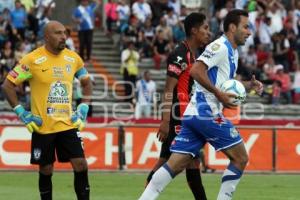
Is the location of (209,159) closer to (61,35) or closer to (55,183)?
(55,183)

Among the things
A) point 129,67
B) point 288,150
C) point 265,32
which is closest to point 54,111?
point 288,150

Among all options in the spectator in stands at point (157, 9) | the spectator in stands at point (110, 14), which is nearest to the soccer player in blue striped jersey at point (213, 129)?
the spectator in stands at point (157, 9)

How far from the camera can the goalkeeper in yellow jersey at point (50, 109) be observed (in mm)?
12875

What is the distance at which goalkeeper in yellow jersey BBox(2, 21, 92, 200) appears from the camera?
12.9m

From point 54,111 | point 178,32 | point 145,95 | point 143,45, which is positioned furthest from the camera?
point 178,32

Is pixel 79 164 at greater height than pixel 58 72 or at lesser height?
lesser

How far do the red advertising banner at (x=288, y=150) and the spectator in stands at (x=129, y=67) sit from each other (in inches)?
292

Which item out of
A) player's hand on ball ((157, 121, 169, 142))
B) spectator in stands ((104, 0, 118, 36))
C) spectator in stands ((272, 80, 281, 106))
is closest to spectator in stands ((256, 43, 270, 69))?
spectator in stands ((272, 80, 281, 106))

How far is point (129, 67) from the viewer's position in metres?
28.8

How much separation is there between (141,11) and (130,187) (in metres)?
14.2

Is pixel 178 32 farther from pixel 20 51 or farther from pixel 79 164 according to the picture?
pixel 79 164

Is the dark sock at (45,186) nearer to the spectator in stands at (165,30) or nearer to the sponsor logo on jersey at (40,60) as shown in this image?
the sponsor logo on jersey at (40,60)

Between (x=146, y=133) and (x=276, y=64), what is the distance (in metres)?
9.52

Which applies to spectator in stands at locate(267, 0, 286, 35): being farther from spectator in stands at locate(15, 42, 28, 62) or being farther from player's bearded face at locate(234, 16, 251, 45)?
player's bearded face at locate(234, 16, 251, 45)
